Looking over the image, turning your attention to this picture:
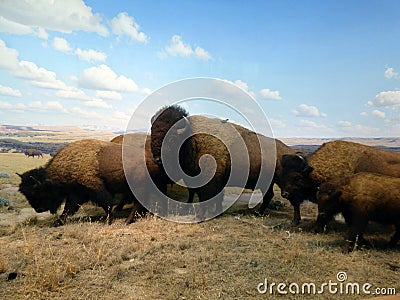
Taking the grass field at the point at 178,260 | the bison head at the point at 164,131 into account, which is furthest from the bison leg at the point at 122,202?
the bison head at the point at 164,131

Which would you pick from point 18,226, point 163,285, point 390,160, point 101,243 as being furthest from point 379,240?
point 18,226

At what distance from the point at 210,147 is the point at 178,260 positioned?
4.46 m

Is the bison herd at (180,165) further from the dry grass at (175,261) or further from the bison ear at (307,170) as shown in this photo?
the dry grass at (175,261)

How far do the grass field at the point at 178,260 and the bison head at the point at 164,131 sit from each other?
2.07m

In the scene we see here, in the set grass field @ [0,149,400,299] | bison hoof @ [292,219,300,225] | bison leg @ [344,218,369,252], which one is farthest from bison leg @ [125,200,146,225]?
bison leg @ [344,218,369,252]

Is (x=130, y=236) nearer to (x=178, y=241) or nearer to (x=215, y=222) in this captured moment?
(x=178, y=241)

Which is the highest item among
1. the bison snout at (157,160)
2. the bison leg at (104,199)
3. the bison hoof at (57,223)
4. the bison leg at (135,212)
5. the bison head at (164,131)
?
the bison head at (164,131)

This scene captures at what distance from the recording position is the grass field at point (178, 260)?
457cm

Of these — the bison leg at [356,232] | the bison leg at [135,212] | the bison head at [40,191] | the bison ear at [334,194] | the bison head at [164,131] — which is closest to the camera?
the bison leg at [356,232]

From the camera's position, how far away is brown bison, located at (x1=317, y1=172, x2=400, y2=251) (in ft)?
21.2

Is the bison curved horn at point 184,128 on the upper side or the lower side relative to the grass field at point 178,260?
upper

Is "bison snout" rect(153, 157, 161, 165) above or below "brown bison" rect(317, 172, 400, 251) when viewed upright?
above

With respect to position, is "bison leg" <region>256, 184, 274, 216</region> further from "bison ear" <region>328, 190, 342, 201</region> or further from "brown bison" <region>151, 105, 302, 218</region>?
"bison ear" <region>328, 190, 342, 201</region>

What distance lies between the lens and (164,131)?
344 inches
